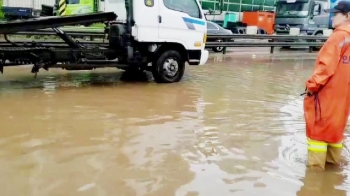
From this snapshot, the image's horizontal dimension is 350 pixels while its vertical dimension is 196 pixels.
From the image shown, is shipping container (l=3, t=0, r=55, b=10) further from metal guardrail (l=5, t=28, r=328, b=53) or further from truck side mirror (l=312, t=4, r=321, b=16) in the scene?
truck side mirror (l=312, t=4, r=321, b=16)

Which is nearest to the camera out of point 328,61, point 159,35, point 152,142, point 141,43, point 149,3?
point 328,61

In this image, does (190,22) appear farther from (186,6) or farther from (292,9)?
(292,9)

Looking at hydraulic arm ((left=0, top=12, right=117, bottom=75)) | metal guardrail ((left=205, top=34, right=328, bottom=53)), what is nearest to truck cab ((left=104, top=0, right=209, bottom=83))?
hydraulic arm ((left=0, top=12, right=117, bottom=75))

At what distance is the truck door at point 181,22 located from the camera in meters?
9.15

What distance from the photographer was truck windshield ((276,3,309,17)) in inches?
935

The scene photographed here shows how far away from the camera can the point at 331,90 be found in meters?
→ 4.24

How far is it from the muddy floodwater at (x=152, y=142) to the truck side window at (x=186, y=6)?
1.61 metres

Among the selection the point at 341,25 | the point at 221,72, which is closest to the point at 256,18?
the point at 221,72

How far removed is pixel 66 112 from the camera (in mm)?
6492

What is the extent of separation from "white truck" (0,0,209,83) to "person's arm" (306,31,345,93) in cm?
517

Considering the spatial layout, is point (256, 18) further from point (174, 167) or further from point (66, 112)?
point (174, 167)

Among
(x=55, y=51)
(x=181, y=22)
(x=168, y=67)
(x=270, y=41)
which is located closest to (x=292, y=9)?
(x=270, y=41)

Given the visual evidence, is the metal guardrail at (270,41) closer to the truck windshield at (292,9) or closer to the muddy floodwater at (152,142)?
the truck windshield at (292,9)

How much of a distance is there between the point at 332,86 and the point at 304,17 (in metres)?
20.6
